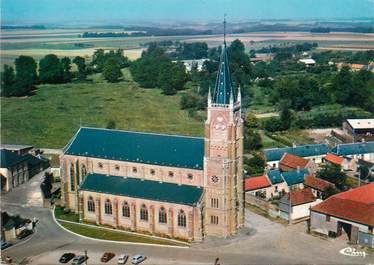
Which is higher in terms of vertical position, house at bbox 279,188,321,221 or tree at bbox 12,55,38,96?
tree at bbox 12,55,38,96

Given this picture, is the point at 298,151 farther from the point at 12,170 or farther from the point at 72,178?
the point at 12,170

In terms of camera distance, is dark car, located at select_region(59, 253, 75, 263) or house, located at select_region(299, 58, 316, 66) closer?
dark car, located at select_region(59, 253, 75, 263)

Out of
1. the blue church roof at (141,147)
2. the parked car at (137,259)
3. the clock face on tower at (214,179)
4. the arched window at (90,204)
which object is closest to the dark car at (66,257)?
the parked car at (137,259)

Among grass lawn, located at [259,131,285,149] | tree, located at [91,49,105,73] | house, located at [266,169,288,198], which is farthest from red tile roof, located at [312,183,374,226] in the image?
tree, located at [91,49,105,73]

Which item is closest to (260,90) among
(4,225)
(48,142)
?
(48,142)

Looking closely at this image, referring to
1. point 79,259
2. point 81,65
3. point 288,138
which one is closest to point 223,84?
point 79,259

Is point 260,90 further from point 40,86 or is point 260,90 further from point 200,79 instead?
point 40,86

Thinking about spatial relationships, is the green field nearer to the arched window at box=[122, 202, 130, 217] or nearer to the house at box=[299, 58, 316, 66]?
the arched window at box=[122, 202, 130, 217]
